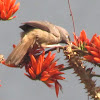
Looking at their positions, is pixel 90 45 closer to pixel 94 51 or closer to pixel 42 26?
pixel 94 51

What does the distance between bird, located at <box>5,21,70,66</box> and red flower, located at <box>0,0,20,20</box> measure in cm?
36

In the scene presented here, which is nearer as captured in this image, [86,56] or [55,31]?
Answer: [86,56]

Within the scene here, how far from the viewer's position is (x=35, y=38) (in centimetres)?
294

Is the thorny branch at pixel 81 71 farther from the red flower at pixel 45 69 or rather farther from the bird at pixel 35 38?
the bird at pixel 35 38

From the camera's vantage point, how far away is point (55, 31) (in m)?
2.92

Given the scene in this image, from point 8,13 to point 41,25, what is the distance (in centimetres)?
70

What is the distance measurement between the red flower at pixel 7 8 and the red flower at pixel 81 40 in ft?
2.86

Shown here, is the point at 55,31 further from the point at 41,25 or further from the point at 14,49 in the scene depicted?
the point at 14,49

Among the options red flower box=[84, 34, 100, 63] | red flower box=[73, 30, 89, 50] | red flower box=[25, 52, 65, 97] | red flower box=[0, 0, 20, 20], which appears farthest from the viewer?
red flower box=[0, 0, 20, 20]

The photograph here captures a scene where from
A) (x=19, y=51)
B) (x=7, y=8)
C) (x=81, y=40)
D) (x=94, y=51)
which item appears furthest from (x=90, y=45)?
(x=7, y=8)

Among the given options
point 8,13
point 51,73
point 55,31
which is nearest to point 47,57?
point 51,73

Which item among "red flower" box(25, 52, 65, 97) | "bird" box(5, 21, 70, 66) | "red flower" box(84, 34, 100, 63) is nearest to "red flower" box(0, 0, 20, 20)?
"bird" box(5, 21, 70, 66)

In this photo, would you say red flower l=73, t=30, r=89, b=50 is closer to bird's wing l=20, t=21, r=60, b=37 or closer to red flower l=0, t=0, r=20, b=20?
bird's wing l=20, t=21, r=60, b=37

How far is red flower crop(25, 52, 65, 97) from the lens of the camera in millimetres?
2637
